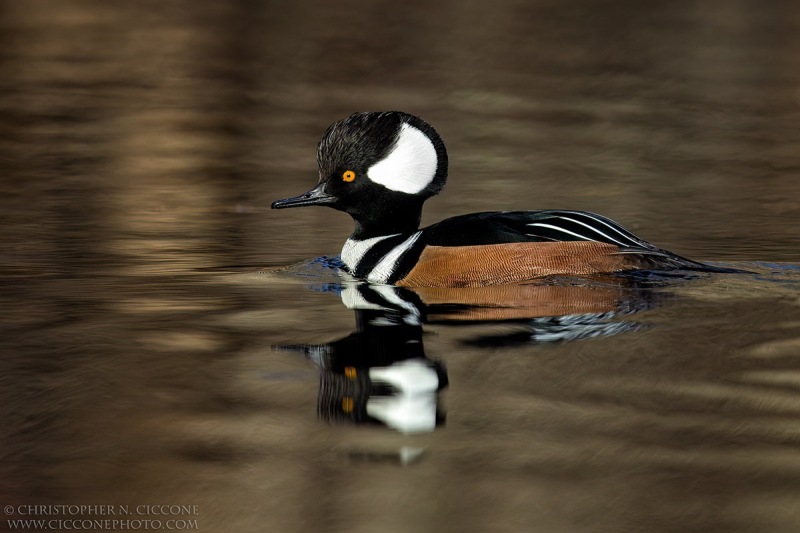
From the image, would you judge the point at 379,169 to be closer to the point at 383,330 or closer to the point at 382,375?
the point at 383,330

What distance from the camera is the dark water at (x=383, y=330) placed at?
455cm

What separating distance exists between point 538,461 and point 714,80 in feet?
47.8

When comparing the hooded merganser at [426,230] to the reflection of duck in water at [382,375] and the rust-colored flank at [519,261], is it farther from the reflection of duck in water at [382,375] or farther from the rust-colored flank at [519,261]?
the reflection of duck in water at [382,375]

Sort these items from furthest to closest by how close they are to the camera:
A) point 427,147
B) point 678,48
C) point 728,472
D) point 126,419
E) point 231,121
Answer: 1. point 678,48
2. point 231,121
3. point 427,147
4. point 126,419
5. point 728,472

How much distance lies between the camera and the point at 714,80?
60.6 ft

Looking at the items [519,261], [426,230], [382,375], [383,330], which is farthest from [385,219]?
[382,375]

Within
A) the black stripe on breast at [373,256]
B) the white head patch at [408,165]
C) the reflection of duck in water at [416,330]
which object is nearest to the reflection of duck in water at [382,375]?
the reflection of duck in water at [416,330]

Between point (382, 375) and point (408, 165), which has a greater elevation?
point (408, 165)

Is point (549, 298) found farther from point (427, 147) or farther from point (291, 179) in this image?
point (291, 179)

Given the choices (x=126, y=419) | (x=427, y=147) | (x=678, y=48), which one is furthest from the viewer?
(x=678, y=48)

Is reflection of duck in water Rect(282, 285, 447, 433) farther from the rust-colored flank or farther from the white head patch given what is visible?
the white head patch

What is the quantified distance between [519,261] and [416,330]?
1.43 m

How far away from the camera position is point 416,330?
6820 millimetres

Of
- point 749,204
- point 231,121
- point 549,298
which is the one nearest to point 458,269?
point 549,298
